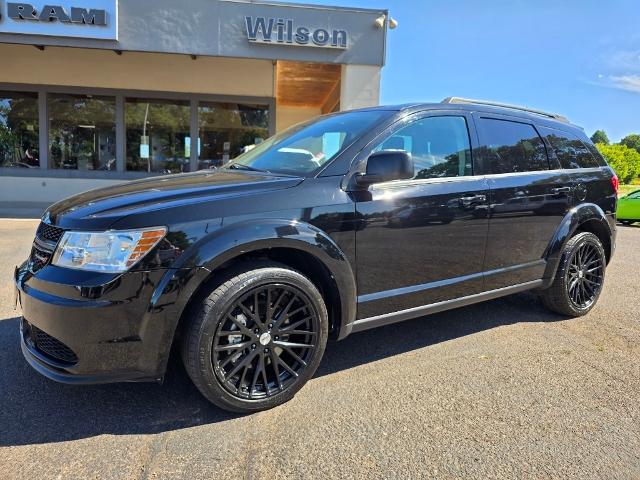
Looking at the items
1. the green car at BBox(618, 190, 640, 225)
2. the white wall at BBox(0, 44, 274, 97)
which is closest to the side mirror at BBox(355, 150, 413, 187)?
the white wall at BBox(0, 44, 274, 97)

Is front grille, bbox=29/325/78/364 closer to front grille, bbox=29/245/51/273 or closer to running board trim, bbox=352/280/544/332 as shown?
front grille, bbox=29/245/51/273

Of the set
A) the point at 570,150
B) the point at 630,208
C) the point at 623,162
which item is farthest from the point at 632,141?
the point at 570,150

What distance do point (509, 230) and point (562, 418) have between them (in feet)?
4.90

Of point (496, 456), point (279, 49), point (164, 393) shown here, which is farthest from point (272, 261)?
point (279, 49)

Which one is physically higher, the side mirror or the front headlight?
the side mirror

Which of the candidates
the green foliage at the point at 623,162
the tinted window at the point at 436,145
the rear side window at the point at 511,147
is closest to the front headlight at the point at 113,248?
the tinted window at the point at 436,145

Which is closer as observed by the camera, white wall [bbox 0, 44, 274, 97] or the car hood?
the car hood

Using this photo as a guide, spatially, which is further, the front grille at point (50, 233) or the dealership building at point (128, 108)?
the dealership building at point (128, 108)

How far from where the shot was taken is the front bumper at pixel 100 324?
230cm

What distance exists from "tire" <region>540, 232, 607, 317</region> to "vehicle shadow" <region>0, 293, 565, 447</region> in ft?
4.21

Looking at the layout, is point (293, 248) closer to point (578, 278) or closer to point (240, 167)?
point (240, 167)

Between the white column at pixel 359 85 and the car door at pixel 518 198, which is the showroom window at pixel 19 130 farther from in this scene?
the car door at pixel 518 198

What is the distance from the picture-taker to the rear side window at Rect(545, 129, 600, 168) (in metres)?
4.30

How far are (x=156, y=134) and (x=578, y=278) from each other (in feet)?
38.2
